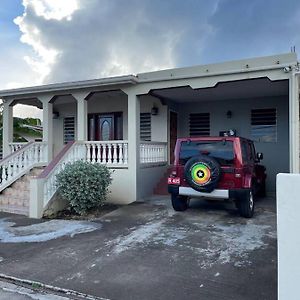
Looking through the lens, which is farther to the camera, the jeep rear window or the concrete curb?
the jeep rear window

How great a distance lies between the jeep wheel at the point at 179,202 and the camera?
7945 millimetres

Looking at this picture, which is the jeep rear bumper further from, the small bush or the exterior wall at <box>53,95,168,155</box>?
the exterior wall at <box>53,95,168,155</box>

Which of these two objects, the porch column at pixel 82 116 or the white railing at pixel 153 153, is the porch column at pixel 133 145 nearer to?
the white railing at pixel 153 153

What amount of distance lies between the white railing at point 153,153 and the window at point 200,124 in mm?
1390

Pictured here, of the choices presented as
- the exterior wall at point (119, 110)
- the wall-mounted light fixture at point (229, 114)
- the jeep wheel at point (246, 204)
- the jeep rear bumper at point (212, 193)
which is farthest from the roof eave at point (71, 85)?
the jeep wheel at point (246, 204)

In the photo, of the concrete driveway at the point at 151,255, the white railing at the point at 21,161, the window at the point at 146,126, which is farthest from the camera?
the window at the point at 146,126

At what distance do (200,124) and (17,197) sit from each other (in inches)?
277

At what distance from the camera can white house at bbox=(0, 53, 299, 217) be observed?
8.32 metres

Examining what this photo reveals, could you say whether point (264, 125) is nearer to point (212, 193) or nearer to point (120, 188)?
point (212, 193)

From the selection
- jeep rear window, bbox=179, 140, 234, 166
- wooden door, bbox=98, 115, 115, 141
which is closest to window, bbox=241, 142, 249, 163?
jeep rear window, bbox=179, 140, 234, 166

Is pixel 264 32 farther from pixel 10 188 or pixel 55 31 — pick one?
pixel 10 188

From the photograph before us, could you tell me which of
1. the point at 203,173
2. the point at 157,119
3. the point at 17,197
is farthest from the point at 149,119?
the point at 203,173

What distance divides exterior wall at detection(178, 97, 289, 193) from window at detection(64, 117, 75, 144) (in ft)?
15.4

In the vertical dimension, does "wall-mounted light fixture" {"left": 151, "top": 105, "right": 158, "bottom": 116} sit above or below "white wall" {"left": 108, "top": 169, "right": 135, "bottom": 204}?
above
